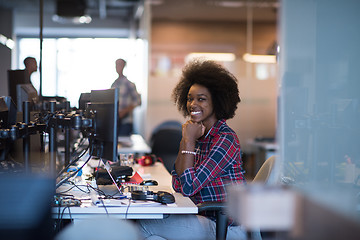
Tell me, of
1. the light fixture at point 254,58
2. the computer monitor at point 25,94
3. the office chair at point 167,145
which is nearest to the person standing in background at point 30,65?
the computer monitor at point 25,94

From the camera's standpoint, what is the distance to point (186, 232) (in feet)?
7.52

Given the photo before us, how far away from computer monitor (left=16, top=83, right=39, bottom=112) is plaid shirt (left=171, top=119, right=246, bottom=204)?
124cm

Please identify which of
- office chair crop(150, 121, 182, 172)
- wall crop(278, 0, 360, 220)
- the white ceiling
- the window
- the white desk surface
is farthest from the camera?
the window

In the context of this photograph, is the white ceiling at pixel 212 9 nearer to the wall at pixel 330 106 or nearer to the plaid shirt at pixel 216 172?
the wall at pixel 330 106

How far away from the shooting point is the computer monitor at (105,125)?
203 cm

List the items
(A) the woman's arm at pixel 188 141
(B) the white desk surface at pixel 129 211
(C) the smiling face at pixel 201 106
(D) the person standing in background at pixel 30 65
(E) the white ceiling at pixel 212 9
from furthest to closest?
(E) the white ceiling at pixel 212 9
(D) the person standing in background at pixel 30 65
(C) the smiling face at pixel 201 106
(A) the woman's arm at pixel 188 141
(B) the white desk surface at pixel 129 211

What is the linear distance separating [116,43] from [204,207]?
31.0 ft

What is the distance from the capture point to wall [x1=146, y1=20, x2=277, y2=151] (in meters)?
6.90

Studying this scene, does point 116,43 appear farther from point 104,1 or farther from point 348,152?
point 348,152

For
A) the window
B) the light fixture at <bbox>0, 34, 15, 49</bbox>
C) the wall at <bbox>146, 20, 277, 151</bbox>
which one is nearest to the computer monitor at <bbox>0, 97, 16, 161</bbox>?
the light fixture at <bbox>0, 34, 15, 49</bbox>

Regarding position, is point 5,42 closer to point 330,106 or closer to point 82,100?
point 82,100

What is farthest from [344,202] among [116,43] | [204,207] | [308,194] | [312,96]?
[116,43]

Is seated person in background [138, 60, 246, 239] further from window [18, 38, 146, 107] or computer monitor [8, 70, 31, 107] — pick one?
window [18, 38, 146, 107]

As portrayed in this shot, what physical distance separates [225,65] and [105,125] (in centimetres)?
508
